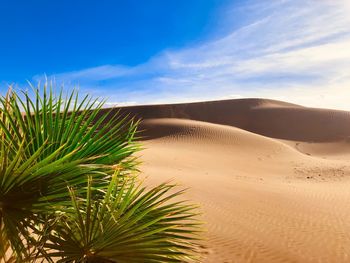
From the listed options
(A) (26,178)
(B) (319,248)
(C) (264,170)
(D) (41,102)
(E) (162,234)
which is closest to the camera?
(A) (26,178)

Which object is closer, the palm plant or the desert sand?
the palm plant

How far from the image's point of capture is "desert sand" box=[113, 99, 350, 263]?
22.2 feet

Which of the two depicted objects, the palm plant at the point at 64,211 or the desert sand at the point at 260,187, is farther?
the desert sand at the point at 260,187

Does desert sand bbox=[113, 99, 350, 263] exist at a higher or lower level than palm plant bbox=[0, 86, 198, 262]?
lower

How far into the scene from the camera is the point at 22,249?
2.09 m

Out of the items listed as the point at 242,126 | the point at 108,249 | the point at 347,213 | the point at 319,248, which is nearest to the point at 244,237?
the point at 319,248

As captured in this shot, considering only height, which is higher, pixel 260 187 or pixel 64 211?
pixel 64 211

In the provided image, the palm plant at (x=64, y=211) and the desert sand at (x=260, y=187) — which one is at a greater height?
the palm plant at (x=64, y=211)

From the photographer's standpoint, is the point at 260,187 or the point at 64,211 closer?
the point at 64,211

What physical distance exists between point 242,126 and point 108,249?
57.3 metres

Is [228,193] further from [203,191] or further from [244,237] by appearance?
[244,237]

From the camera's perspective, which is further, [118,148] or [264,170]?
[264,170]

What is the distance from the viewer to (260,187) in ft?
44.5

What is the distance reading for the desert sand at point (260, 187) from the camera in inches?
267
